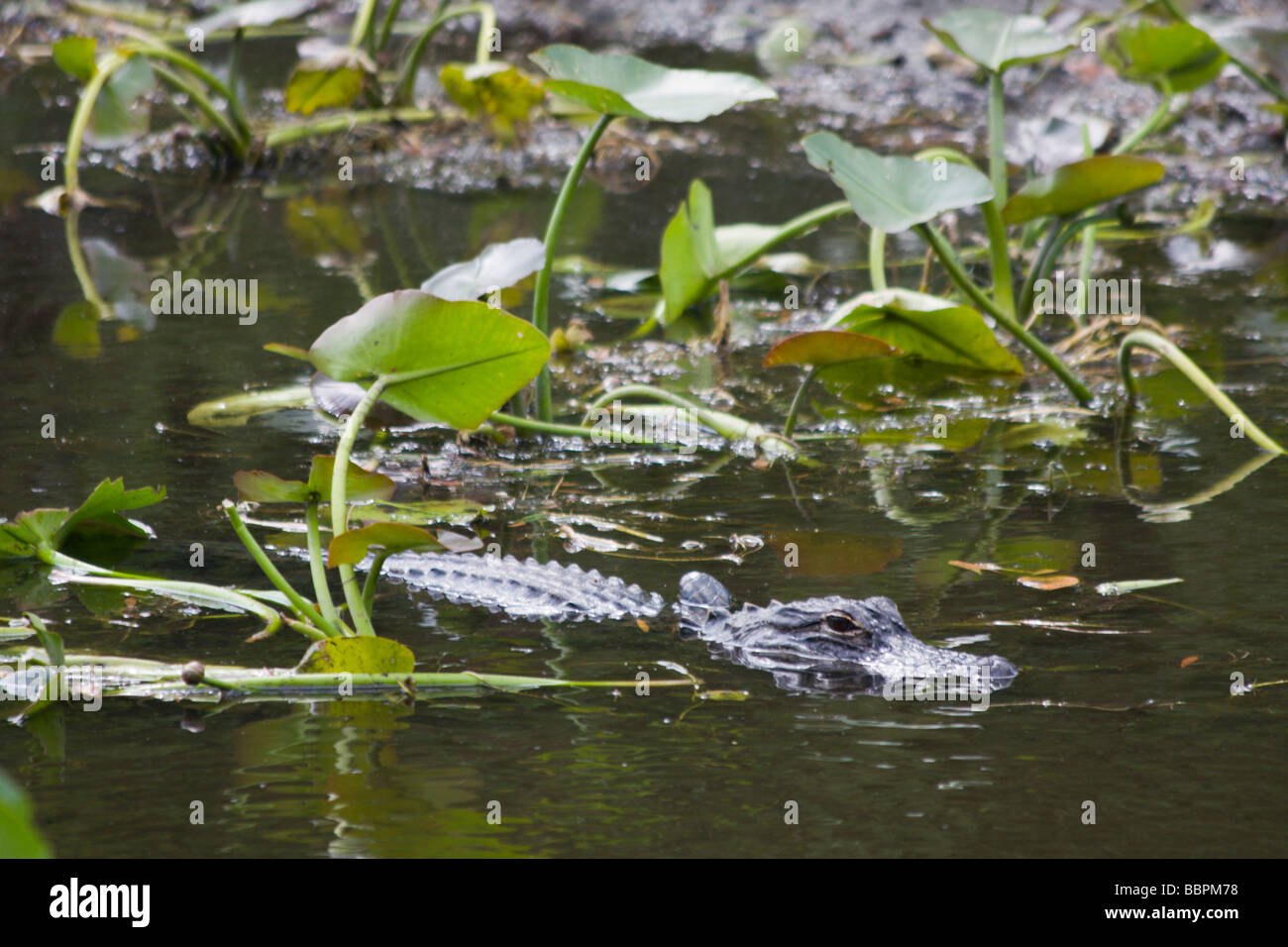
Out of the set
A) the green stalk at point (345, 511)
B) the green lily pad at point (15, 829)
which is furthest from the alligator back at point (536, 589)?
the green lily pad at point (15, 829)

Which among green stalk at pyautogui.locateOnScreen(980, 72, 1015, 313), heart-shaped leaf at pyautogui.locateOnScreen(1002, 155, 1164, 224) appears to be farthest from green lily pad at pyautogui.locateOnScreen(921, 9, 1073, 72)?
heart-shaped leaf at pyautogui.locateOnScreen(1002, 155, 1164, 224)

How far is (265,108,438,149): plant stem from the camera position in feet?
28.3

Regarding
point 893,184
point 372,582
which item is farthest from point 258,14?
point 372,582

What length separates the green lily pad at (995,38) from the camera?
517 cm

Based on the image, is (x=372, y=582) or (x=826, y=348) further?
(x=826, y=348)

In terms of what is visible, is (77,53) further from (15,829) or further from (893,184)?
(15,829)

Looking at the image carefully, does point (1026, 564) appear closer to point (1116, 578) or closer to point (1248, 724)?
point (1116, 578)

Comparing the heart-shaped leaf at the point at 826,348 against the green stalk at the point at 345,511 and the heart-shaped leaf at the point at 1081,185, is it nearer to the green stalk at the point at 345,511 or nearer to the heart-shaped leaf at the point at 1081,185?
the heart-shaped leaf at the point at 1081,185

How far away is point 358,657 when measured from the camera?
9.84 ft

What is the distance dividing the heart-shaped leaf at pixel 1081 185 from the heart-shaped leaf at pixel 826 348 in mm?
1003

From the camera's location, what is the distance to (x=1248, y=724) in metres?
2.84

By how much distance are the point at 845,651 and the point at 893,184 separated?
1875 mm

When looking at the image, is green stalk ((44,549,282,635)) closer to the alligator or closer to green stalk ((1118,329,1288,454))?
the alligator
